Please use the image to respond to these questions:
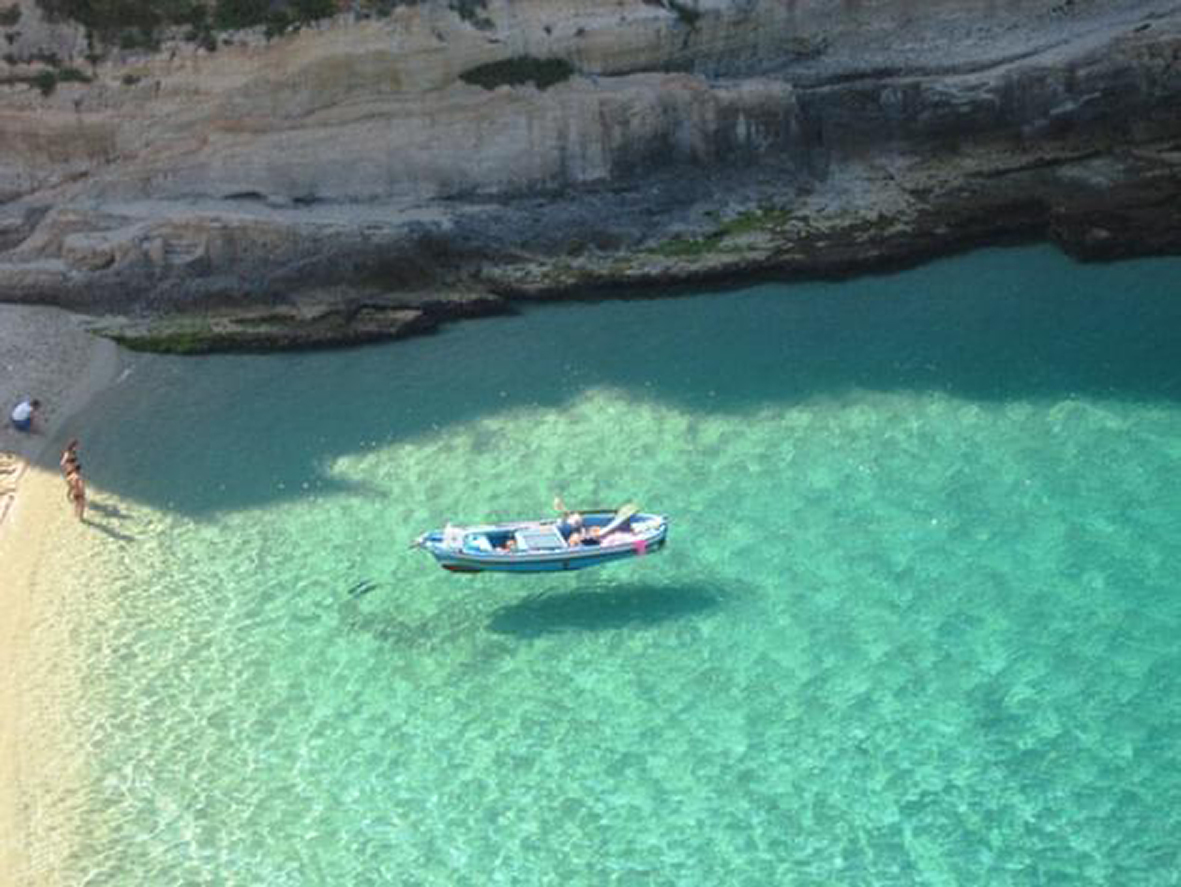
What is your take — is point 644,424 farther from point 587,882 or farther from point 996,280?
point 587,882

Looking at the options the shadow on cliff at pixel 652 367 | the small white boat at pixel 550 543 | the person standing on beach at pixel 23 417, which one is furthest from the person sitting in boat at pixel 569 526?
the person standing on beach at pixel 23 417

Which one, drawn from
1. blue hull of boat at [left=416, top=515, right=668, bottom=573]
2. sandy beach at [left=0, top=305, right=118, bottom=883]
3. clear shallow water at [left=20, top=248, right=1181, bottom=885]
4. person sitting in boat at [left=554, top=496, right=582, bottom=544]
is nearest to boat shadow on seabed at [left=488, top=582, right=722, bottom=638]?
clear shallow water at [left=20, top=248, right=1181, bottom=885]

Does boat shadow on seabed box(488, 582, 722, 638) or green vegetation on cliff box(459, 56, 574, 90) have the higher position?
green vegetation on cliff box(459, 56, 574, 90)

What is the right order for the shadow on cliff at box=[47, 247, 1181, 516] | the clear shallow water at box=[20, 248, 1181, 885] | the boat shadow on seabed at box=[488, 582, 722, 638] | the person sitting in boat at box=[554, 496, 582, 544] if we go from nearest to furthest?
the clear shallow water at box=[20, 248, 1181, 885]
the boat shadow on seabed at box=[488, 582, 722, 638]
the person sitting in boat at box=[554, 496, 582, 544]
the shadow on cliff at box=[47, 247, 1181, 516]

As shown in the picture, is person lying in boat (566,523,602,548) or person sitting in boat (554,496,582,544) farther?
person sitting in boat (554,496,582,544)

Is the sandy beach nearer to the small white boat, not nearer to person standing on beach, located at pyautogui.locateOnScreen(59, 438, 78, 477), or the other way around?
person standing on beach, located at pyautogui.locateOnScreen(59, 438, 78, 477)

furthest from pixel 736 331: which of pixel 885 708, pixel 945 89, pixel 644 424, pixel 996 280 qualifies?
pixel 885 708

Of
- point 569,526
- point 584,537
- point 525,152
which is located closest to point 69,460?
point 569,526
